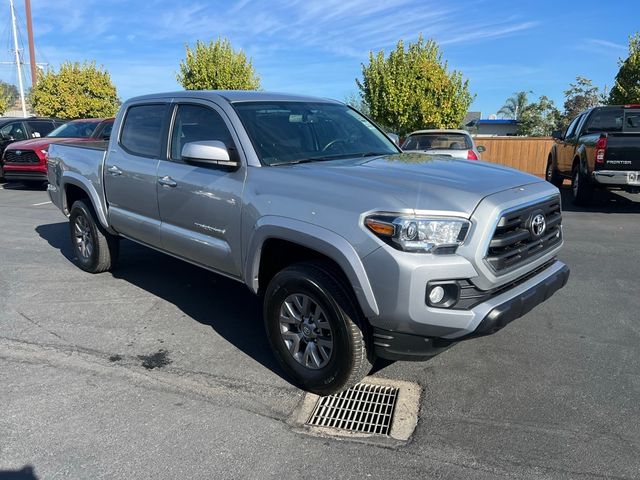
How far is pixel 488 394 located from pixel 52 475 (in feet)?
8.35

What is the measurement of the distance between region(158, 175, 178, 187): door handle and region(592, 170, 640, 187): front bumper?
7.81 meters

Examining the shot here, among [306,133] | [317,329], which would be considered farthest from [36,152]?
[317,329]

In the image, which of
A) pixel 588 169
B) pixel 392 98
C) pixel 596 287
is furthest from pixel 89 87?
pixel 596 287

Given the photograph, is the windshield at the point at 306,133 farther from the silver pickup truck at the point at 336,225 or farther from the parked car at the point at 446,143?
the parked car at the point at 446,143

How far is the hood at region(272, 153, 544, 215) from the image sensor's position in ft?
9.61

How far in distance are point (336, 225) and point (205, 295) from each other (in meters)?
2.77

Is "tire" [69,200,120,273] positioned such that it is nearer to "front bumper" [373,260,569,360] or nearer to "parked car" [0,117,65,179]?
"front bumper" [373,260,569,360]

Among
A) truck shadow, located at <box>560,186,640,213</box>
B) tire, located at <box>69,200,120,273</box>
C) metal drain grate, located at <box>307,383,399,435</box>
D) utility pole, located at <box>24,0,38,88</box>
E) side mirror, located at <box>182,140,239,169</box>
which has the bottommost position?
metal drain grate, located at <box>307,383,399,435</box>

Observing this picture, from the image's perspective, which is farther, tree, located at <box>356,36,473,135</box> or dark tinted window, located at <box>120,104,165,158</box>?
tree, located at <box>356,36,473,135</box>

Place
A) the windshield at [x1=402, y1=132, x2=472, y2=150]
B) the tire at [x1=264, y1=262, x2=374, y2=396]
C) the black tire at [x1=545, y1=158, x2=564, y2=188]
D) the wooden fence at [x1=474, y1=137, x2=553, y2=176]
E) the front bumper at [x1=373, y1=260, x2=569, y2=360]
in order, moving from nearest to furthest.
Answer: the front bumper at [x1=373, y1=260, x2=569, y2=360], the tire at [x1=264, y1=262, x2=374, y2=396], the windshield at [x1=402, y1=132, x2=472, y2=150], the black tire at [x1=545, y1=158, x2=564, y2=188], the wooden fence at [x1=474, y1=137, x2=553, y2=176]

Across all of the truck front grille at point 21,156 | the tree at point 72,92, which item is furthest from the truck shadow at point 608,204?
the tree at point 72,92

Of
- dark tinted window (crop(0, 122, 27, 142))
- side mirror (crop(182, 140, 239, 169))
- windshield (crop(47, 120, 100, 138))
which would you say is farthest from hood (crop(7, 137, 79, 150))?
side mirror (crop(182, 140, 239, 169))

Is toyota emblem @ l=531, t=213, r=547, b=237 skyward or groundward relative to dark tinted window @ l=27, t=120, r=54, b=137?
groundward

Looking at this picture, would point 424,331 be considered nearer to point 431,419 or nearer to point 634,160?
point 431,419
